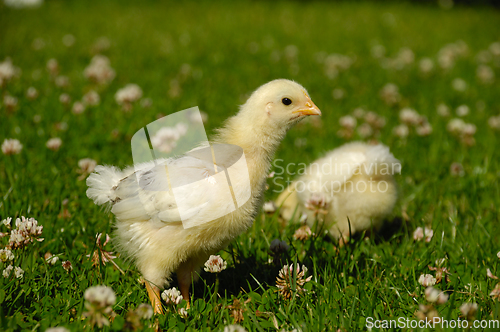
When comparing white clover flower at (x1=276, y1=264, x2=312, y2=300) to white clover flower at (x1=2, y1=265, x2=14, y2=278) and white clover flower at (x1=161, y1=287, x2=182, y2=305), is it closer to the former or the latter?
white clover flower at (x1=161, y1=287, x2=182, y2=305)

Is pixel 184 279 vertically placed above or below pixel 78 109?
below

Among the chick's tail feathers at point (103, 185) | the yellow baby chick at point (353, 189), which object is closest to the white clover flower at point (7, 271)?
the chick's tail feathers at point (103, 185)

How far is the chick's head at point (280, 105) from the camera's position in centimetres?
241

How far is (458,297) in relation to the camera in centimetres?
254

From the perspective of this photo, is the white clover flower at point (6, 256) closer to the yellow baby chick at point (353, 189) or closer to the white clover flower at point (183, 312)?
the white clover flower at point (183, 312)

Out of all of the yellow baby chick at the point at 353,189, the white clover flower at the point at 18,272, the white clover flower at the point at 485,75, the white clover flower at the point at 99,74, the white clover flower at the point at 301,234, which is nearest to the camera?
the white clover flower at the point at 18,272

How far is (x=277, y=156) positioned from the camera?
181 inches

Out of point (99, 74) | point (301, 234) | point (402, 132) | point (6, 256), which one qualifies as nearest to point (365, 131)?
point (402, 132)

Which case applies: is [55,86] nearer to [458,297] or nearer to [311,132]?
[311,132]

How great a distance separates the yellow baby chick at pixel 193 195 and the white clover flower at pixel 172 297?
65 millimetres

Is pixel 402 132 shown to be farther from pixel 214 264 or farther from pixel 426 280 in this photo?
pixel 214 264

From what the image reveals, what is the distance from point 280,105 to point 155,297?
51.5 inches

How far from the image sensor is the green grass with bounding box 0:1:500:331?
7.81 feet

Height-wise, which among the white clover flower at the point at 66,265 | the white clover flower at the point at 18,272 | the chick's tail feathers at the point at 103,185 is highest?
the chick's tail feathers at the point at 103,185
